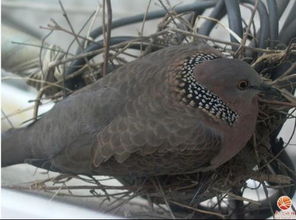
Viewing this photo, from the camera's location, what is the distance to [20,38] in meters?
0.90

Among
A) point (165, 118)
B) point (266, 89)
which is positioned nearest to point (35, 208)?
point (165, 118)

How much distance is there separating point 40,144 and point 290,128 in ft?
1.12

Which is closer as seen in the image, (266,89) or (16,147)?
(266,89)

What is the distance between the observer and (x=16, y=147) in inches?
24.7

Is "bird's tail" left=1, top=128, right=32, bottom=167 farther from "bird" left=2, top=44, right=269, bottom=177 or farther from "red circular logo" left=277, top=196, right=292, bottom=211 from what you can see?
"red circular logo" left=277, top=196, right=292, bottom=211

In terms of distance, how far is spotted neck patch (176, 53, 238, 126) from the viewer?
0.51 metres

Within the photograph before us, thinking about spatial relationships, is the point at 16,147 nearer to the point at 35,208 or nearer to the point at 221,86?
the point at 35,208

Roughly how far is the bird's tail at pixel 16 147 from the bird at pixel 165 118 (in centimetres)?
6

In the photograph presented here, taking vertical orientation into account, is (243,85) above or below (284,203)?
above

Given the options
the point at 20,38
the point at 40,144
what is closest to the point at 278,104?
the point at 40,144

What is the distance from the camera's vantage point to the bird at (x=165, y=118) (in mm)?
505

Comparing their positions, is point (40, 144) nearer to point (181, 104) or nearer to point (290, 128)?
point (181, 104)

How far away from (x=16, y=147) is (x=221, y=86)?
286mm

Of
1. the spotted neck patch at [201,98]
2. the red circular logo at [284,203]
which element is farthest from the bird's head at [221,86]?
the red circular logo at [284,203]
